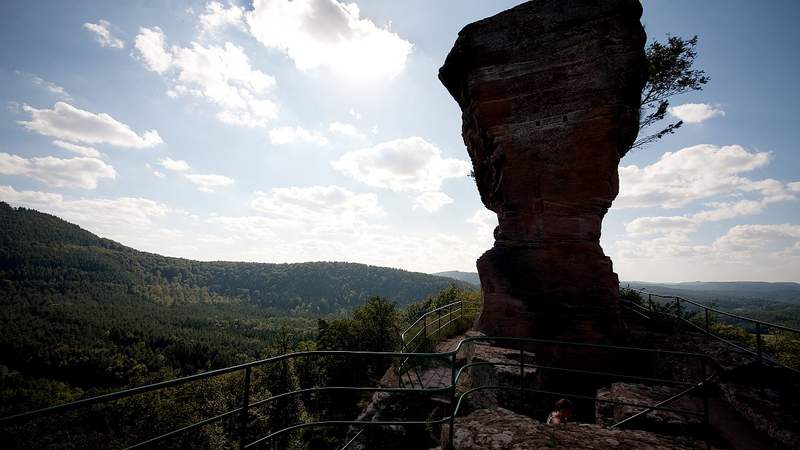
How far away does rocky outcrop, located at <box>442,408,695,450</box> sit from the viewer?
3764 millimetres

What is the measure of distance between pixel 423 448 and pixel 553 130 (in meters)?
8.50

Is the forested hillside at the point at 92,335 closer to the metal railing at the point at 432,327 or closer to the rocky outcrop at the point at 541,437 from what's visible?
the metal railing at the point at 432,327

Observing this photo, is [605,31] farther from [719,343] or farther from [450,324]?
[450,324]

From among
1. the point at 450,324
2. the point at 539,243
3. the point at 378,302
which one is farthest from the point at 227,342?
the point at 539,243

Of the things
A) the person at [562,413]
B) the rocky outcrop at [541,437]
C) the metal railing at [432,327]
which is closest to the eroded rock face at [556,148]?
the person at [562,413]

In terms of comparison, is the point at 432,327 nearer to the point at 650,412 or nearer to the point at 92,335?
the point at 650,412

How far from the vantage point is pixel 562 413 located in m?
6.12

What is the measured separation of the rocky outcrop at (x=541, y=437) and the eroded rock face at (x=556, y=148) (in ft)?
14.8

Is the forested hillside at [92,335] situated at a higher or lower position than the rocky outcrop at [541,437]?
lower

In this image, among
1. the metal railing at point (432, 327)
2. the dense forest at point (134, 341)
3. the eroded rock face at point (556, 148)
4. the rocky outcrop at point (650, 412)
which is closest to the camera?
the rocky outcrop at point (650, 412)

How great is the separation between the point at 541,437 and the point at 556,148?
23.6 ft

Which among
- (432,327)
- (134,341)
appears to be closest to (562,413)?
(432,327)

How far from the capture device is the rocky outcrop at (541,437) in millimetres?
3764

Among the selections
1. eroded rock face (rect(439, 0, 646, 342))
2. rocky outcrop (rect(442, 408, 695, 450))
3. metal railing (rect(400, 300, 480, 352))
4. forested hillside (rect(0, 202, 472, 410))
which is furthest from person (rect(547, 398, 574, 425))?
forested hillside (rect(0, 202, 472, 410))
